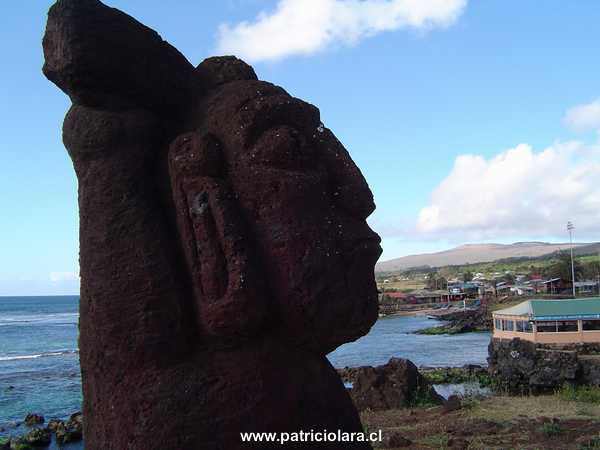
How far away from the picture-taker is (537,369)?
55.3 feet

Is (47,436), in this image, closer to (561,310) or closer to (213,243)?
(213,243)

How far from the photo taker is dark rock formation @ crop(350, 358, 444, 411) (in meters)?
15.0

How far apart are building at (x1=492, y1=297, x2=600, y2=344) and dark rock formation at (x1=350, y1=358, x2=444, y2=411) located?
35.6 ft

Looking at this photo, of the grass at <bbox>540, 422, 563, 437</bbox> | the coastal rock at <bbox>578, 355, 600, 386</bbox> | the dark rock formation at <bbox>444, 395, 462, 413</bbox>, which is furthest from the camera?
the coastal rock at <bbox>578, 355, 600, 386</bbox>

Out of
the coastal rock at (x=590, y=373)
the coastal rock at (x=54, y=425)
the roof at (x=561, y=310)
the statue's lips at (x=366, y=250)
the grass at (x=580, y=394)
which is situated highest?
the statue's lips at (x=366, y=250)

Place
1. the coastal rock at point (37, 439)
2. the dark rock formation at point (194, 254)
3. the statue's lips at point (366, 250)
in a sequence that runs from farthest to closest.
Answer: the coastal rock at point (37, 439) → the statue's lips at point (366, 250) → the dark rock formation at point (194, 254)

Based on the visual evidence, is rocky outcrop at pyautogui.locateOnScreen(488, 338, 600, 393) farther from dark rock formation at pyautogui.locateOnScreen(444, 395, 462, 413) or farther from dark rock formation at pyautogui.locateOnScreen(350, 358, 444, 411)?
dark rock formation at pyautogui.locateOnScreen(444, 395, 462, 413)

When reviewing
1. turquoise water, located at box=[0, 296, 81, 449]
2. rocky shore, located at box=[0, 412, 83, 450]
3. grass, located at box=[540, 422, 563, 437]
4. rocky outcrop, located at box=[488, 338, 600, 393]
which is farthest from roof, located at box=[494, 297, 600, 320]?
turquoise water, located at box=[0, 296, 81, 449]

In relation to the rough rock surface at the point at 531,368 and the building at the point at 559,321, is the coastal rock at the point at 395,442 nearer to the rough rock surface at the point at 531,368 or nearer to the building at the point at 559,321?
the rough rock surface at the point at 531,368

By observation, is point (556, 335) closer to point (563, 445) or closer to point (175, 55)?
point (563, 445)

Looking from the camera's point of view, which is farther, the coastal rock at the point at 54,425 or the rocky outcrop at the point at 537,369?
the coastal rock at the point at 54,425

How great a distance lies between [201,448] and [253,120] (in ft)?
6.35

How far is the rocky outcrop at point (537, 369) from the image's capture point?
1661 cm

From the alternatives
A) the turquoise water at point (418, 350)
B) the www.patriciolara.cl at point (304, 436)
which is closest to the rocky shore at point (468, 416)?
the www.patriciolara.cl at point (304, 436)
